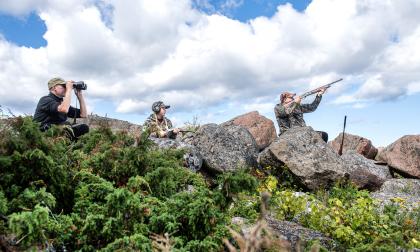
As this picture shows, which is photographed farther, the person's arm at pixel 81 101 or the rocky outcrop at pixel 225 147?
the rocky outcrop at pixel 225 147

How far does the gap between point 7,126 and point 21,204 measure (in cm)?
132

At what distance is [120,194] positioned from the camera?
4.09 m

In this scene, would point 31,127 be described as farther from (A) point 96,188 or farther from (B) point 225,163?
(B) point 225,163

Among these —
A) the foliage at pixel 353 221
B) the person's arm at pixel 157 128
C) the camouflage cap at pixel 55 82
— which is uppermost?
the camouflage cap at pixel 55 82

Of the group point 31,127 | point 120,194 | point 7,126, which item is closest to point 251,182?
point 120,194

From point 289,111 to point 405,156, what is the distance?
4.36 m

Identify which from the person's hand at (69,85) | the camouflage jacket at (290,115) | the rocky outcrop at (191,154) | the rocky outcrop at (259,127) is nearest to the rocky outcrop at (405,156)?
the camouflage jacket at (290,115)

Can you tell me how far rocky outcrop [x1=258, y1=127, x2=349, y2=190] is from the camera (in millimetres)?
12406

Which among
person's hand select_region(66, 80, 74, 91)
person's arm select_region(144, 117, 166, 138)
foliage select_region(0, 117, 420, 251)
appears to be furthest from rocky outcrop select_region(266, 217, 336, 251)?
person's arm select_region(144, 117, 166, 138)

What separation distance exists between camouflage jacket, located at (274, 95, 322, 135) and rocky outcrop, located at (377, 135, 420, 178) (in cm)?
329

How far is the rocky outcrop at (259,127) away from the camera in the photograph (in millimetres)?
17244

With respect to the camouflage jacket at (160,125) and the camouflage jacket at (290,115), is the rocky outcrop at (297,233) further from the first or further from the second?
the camouflage jacket at (290,115)

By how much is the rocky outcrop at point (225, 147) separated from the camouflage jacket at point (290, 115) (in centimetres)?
253

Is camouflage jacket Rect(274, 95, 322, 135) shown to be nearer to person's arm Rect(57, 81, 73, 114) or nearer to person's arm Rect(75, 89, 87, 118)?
person's arm Rect(75, 89, 87, 118)
